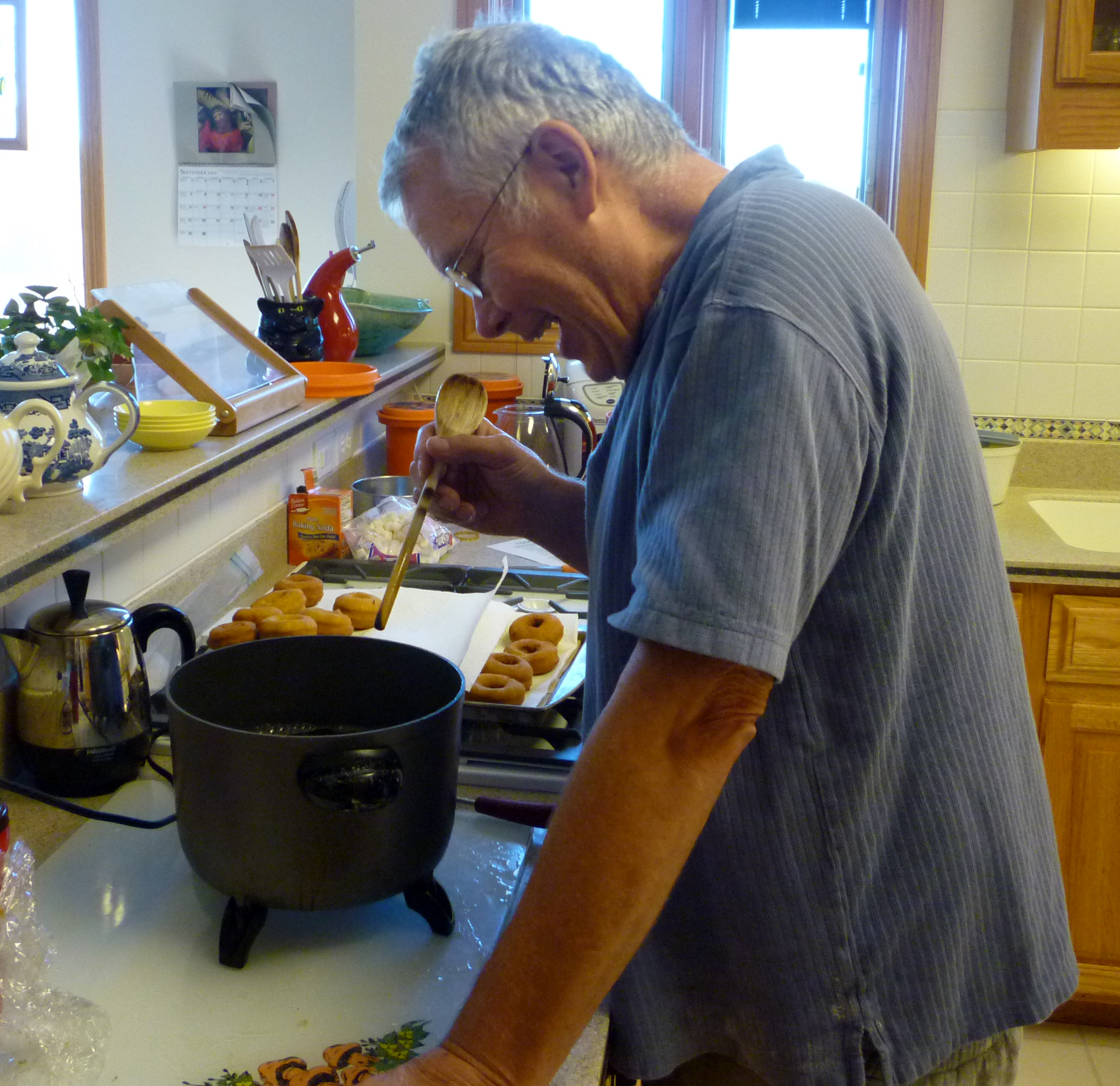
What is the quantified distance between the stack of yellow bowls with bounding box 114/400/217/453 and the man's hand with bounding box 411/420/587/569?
1.12 ft

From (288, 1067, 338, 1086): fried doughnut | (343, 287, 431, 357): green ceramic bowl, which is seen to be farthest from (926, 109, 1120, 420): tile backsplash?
(288, 1067, 338, 1086): fried doughnut

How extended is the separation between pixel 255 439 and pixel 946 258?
73.7 inches

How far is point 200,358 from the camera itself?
1751 millimetres

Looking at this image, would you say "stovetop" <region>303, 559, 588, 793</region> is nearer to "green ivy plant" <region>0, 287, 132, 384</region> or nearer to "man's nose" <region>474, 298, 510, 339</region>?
"man's nose" <region>474, 298, 510, 339</region>

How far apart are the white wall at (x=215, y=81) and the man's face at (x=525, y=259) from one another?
142 inches

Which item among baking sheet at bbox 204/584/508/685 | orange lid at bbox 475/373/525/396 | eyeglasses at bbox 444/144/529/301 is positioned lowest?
baking sheet at bbox 204/584/508/685

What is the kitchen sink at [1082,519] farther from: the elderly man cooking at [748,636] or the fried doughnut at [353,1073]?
the fried doughnut at [353,1073]

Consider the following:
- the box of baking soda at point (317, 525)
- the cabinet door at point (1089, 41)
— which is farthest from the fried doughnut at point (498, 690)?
the cabinet door at point (1089, 41)

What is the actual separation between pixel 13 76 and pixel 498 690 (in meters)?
4.10

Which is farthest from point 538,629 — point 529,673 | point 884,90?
point 884,90

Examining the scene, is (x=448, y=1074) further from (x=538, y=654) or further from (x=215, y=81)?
(x=215, y=81)

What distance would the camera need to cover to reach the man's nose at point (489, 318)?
3.17 feet

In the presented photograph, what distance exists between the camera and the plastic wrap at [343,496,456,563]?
1914mm

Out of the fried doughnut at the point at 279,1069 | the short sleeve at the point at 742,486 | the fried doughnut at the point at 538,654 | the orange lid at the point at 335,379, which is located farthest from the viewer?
the orange lid at the point at 335,379
